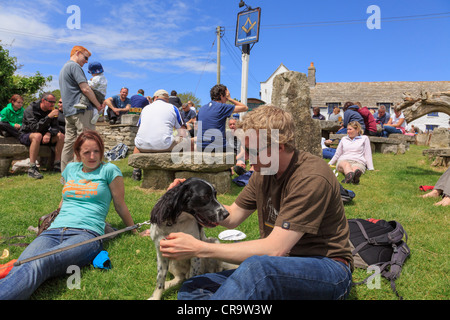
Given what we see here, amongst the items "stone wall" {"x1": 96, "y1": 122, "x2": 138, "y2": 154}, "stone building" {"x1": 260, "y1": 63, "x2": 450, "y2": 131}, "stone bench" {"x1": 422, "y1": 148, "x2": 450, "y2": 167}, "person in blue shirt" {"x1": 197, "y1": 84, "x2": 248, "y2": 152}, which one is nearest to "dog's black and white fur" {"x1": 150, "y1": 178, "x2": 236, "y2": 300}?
"person in blue shirt" {"x1": 197, "y1": 84, "x2": 248, "y2": 152}

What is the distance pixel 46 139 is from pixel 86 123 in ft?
8.00

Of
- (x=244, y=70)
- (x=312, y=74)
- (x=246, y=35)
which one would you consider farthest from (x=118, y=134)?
(x=312, y=74)

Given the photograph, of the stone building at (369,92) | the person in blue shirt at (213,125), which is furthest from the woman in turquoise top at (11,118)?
the stone building at (369,92)

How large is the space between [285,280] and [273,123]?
0.97 metres

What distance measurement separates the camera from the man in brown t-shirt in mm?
1832

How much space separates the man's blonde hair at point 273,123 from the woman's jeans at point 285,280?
0.75 m

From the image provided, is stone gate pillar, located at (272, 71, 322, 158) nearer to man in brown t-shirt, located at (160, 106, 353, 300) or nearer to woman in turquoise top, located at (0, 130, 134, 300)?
woman in turquoise top, located at (0, 130, 134, 300)

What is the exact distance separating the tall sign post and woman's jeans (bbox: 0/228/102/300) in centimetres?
897

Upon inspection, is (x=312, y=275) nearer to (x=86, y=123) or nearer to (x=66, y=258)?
(x=66, y=258)

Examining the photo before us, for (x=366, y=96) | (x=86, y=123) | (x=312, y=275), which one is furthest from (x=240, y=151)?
(x=366, y=96)

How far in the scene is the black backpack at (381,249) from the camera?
9.85ft

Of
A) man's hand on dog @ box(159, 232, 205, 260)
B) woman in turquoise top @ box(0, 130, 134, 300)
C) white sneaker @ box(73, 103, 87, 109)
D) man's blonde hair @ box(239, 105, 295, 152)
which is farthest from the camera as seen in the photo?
white sneaker @ box(73, 103, 87, 109)

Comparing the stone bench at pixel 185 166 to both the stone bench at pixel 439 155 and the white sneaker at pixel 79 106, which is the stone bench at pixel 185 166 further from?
the stone bench at pixel 439 155

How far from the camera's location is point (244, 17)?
38.0ft
